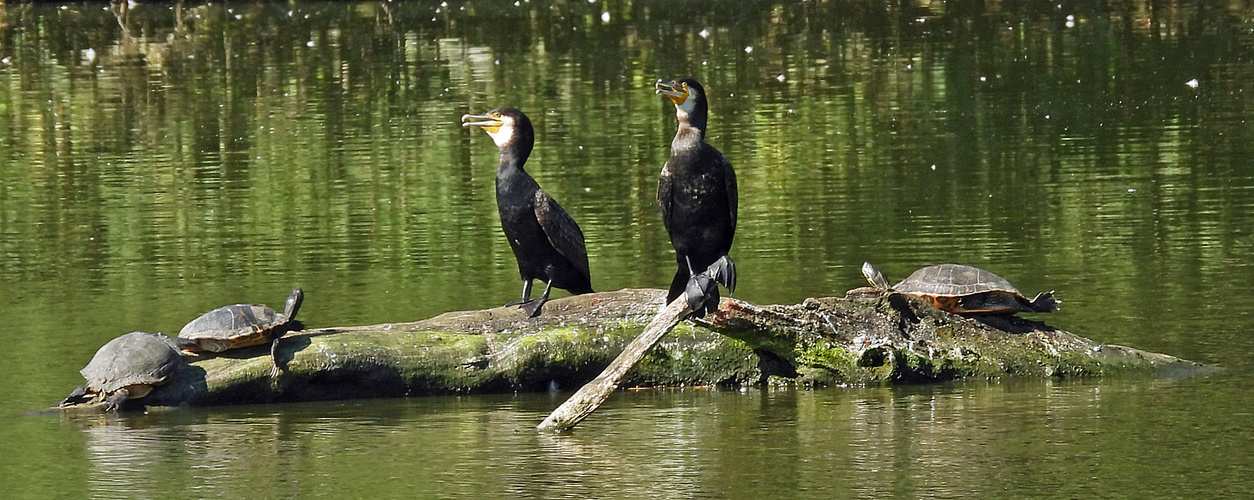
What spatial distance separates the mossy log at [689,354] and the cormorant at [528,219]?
524 millimetres

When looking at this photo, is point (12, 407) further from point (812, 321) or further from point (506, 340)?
point (812, 321)

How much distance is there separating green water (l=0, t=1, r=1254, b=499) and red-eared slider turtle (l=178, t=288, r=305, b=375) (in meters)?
0.31

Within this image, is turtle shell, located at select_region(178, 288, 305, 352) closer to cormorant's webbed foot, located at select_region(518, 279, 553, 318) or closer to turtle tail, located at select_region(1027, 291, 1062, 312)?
cormorant's webbed foot, located at select_region(518, 279, 553, 318)

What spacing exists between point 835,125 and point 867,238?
19.3ft

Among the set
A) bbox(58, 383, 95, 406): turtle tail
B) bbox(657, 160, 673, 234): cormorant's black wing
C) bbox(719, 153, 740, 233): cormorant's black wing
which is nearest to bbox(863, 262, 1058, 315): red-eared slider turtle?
bbox(719, 153, 740, 233): cormorant's black wing

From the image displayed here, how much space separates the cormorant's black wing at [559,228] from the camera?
937 cm

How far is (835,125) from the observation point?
1884cm

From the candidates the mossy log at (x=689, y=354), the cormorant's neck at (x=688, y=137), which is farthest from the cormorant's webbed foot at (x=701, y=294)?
the cormorant's neck at (x=688, y=137)

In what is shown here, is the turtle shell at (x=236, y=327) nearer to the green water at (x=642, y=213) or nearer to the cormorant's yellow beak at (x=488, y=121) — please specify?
the green water at (x=642, y=213)

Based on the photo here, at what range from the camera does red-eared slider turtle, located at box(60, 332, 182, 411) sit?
841cm

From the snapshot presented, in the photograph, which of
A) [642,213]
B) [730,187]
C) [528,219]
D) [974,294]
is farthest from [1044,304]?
[642,213]

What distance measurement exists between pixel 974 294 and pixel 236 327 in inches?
138

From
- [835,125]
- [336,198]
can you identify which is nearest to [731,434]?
[336,198]

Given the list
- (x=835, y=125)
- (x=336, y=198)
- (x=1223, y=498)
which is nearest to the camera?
(x=1223, y=498)
